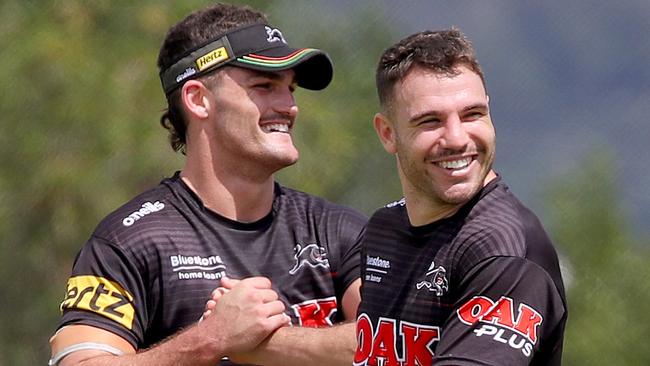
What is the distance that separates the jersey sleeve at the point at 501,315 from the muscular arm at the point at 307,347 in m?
0.95

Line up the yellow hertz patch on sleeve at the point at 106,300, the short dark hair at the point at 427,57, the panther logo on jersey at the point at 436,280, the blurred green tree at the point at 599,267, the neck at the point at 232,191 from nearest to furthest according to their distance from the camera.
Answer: the panther logo on jersey at the point at 436,280, the short dark hair at the point at 427,57, the yellow hertz patch on sleeve at the point at 106,300, the neck at the point at 232,191, the blurred green tree at the point at 599,267

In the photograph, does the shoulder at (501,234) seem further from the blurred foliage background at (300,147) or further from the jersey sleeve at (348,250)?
the blurred foliage background at (300,147)

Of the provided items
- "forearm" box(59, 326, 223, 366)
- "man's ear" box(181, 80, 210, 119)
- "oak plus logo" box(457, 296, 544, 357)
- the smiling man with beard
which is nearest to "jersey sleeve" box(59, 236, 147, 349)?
"forearm" box(59, 326, 223, 366)

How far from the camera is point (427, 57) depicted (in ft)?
13.1

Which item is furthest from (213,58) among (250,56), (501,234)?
(501,234)

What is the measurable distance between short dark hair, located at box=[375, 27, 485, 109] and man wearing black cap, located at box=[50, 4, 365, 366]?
975 millimetres

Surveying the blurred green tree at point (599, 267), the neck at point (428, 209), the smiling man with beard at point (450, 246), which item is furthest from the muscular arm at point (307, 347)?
the blurred green tree at point (599, 267)

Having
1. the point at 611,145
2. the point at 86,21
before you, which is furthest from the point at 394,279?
the point at 611,145

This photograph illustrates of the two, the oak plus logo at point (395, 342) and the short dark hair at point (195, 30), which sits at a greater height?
the short dark hair at point (195, 30)

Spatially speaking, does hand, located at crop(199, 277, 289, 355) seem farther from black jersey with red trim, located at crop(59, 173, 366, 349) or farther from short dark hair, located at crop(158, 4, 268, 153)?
short dark hair, located at crop(158, 4, 268, 153)

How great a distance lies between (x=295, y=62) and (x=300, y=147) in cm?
533

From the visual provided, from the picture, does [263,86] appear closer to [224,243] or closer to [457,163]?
[224,243]

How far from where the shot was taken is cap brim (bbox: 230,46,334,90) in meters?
5.18

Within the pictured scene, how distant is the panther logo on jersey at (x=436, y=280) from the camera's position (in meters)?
3.86
